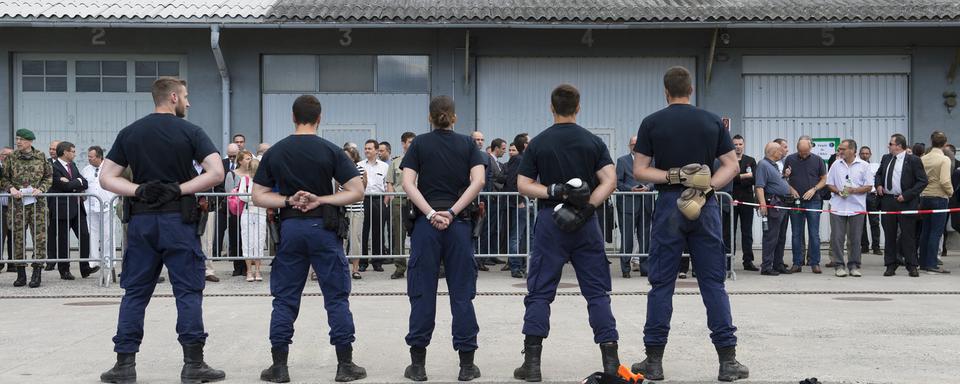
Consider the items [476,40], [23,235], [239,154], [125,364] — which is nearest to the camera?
[125,364]

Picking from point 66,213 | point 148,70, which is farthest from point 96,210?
point 148,70

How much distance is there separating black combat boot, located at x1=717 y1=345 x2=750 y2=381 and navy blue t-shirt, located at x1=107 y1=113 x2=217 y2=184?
3491 mm

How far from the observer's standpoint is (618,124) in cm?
1808

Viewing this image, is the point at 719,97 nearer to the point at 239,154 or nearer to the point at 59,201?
the point at 239,154

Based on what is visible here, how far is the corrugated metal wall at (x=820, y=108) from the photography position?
18.2m

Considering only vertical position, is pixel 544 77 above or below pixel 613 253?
above

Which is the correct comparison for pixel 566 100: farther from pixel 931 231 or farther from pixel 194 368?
pixel 931 231

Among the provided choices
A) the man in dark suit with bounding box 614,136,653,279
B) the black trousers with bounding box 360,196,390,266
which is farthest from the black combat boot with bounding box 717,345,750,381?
the black trousers with bounding box 360,196,390,266

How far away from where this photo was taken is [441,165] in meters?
6.86

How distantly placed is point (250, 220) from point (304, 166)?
681 cm

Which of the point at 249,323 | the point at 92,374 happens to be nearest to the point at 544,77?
the point at 249,323

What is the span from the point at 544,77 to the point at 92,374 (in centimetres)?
1209

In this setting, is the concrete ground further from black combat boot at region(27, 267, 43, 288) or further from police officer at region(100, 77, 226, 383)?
police officer at region(100, 77, 226, 383)

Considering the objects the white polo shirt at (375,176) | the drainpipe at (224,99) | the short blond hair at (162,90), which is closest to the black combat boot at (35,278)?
the white polo shirt at (375,176)
